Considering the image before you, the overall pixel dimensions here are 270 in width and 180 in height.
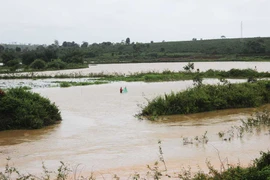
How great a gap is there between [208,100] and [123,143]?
657cm

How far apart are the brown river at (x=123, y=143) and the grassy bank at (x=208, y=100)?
0.48m

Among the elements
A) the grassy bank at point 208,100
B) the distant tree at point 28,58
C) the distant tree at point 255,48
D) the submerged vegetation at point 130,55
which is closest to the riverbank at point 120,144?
the grassy bank at point 208,100

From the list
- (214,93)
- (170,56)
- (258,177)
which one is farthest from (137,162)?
(170,56)

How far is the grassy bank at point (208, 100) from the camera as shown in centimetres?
1544

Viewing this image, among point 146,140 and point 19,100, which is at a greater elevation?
point 19,100

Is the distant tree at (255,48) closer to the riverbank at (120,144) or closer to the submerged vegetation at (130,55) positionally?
the submerged vegetation at (130,55)

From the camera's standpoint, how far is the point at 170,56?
7744 cm

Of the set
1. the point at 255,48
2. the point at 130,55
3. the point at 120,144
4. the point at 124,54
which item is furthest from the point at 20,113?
the point at 124,54

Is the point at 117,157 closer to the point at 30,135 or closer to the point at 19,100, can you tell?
the point at 30,135

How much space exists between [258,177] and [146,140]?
5.85 m

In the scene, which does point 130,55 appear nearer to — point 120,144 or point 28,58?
point 28,58

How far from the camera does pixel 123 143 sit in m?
10.8

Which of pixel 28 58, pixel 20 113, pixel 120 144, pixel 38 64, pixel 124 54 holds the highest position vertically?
pixel 124 54

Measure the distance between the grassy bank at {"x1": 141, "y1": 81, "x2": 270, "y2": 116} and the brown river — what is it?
1.57ft
